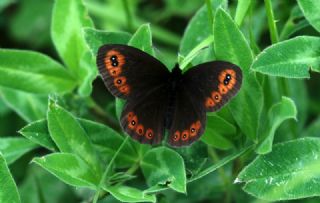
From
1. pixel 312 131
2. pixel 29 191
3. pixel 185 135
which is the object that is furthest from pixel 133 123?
pixel 29 191

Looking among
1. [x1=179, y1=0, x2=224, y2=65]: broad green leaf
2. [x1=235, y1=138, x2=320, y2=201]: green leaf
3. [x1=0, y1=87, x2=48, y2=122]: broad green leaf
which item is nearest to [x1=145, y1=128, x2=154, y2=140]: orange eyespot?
[x1=235, y1=138, x2=320, y2=201]: green leaf

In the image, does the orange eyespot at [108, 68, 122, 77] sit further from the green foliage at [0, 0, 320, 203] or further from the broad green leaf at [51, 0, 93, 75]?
the broad green leaf at [51, 0, 93, 75]

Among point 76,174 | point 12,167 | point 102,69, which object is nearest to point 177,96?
point 102,69

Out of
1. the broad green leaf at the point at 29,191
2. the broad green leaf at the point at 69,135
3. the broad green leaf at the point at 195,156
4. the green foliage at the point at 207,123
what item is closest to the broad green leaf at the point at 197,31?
the green foliage at the point at 207,123

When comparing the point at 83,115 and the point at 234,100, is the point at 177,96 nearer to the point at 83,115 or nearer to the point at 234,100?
the point at 234,100

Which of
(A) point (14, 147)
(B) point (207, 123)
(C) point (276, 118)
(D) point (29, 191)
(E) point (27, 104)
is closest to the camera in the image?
A: (C) point (276, 118)

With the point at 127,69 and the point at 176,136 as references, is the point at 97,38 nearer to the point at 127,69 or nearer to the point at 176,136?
the point at 127,69

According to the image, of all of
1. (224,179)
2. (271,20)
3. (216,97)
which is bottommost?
(224,179)
